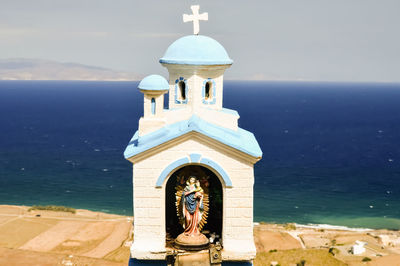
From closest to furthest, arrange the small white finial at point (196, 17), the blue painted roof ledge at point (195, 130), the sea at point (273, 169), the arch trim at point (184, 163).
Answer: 1. the blue painted roof ledge at point (195, 130)
2. the arch trim at point (184, 163)
3. the small white finial at point (196, 17)
4. the sea at point (273, 169)

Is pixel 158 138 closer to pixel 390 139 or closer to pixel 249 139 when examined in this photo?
pixel 249 139

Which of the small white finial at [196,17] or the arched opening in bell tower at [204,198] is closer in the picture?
the arched opening in bell tower at [204,198]

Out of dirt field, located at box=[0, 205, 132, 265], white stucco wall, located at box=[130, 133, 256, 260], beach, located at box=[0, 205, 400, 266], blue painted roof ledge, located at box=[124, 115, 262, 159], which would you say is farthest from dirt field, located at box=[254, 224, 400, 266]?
blue painted roof ledge, located at box=[124, 115, 262, 159]

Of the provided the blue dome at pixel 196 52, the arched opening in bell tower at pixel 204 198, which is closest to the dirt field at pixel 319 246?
the arched opening in bell tower at pixel 204 198

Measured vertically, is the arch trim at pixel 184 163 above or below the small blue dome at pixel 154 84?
below

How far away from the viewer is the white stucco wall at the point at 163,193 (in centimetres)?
1686

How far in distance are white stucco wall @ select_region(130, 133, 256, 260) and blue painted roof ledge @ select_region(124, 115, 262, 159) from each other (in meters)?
0.24

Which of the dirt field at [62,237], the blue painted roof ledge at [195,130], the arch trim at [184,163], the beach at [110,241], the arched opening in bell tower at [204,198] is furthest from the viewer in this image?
the beach at [110,241]

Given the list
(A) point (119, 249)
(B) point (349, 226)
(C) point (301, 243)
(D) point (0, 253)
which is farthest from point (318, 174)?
(D) point (0, 253)

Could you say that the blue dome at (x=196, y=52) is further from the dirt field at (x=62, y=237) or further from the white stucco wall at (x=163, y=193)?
the dirt field at (x=62, y=237)

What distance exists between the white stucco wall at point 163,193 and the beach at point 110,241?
22673mm

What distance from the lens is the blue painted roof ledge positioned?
16.7 metres

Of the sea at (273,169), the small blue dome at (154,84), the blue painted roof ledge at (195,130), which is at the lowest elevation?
the sea at (273,169)

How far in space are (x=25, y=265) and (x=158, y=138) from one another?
2555 centimetres
